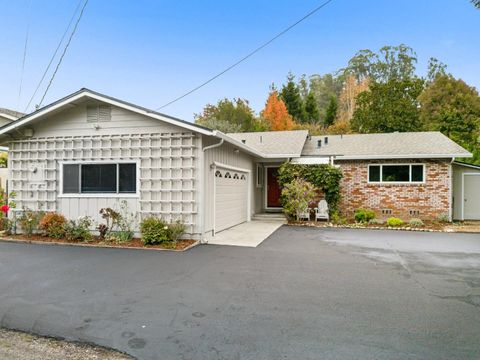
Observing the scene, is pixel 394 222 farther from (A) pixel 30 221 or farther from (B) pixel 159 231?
(A) pixel 30 221

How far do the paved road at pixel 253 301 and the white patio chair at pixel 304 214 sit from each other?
4926 millimetres

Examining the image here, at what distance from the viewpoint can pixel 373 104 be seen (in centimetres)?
2838

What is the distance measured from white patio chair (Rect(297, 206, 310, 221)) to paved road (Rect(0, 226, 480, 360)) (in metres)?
4.93

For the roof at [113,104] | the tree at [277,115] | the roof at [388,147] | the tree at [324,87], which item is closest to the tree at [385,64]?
the tree at [324,87]

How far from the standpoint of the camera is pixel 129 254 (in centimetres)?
747

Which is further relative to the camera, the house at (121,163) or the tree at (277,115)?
the tree at (277,115)

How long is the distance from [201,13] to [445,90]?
25.0 m

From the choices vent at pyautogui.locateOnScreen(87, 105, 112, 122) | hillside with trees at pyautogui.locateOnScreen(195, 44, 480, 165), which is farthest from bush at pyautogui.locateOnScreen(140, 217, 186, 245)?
hillside with trees at pyautogui.locateOnScreen(195, 44, 480, 165)

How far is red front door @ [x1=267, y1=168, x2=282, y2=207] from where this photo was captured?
15.4m

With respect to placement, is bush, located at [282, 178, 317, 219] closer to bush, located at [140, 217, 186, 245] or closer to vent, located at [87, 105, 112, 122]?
bush, located at [140, 217, 186, 245]

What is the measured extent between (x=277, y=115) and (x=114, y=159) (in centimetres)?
2608

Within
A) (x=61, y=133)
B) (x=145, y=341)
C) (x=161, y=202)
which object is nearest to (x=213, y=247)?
(x=161, y=202)

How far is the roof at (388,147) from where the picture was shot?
1291cm

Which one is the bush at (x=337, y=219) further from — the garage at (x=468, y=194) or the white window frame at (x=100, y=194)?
the white window frame at (x=100, y=194)
